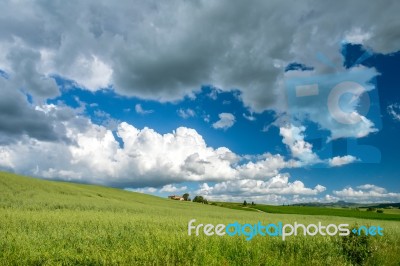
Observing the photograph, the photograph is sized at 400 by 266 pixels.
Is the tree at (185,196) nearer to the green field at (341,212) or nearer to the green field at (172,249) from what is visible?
the green field at (341,212)

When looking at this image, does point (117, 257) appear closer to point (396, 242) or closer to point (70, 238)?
point (70, 238)

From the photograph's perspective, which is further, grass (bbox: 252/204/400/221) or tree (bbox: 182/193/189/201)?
tree (bbox: 182/193/189/201)

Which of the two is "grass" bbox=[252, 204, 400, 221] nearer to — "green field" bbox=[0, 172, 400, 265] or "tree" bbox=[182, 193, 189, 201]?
"green field" bbox=[0, 172, 400, 265]

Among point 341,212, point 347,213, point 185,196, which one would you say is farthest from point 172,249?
point 185,196

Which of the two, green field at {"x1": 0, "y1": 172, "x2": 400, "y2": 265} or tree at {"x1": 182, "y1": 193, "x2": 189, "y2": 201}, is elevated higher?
tree at {"x1": 182, "y1": 193, "x2": 189, "y2": 201}

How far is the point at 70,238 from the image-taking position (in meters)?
12.0

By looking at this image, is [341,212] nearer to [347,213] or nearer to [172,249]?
[347,213]

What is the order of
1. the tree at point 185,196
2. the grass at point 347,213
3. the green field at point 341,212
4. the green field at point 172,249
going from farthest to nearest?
the tree at point 185,196, the green field at point 341,212, the grass at point 347,213, the green field at point 172,249

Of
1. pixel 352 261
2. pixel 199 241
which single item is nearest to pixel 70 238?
pixel 199 241

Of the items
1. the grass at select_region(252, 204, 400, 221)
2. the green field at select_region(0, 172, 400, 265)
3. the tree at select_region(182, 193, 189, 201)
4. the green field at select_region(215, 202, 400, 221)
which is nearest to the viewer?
the green field at select_region(0, 172, 400, 265)

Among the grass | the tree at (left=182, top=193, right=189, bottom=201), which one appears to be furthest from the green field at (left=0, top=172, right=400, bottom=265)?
the tree at (left=182, top=193, right=189, bottom=201)

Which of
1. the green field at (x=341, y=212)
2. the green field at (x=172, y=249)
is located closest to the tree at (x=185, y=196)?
the green field at (x=341, y=212)

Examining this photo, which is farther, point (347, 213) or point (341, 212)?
point (341, 212)

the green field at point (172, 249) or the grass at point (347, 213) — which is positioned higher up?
the grass at point (347, 213)
